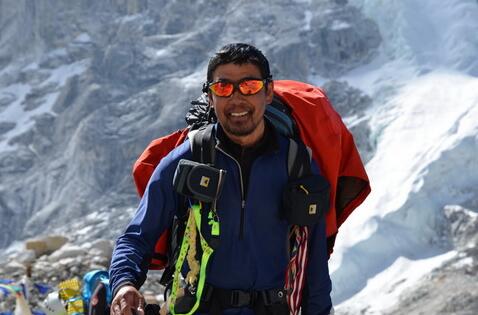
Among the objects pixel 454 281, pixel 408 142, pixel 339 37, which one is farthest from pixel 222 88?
pixel 339 37

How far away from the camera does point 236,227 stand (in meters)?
2.67

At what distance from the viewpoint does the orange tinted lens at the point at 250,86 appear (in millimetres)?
2723

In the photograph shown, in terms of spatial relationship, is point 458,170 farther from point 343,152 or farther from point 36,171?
point 36,171

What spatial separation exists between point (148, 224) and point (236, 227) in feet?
1.02

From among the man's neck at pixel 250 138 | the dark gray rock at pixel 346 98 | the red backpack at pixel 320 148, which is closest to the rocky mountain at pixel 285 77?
the dark gray rock at pixel 346 98

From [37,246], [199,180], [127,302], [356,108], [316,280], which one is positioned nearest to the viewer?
[127,302]

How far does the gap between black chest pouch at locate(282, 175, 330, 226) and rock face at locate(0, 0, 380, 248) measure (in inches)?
1883

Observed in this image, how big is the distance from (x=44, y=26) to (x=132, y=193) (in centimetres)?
3319

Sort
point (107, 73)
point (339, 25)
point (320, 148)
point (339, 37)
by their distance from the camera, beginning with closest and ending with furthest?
point (320, 148), point (339, 25), point (339, 37), point (107, 73)

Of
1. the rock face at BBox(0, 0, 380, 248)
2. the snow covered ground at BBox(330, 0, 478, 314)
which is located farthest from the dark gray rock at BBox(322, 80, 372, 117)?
the rock face at BBox(0, 0, 380, 248)

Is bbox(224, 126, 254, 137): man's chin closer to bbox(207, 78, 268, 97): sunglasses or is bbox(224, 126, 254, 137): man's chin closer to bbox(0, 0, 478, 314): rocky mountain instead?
bbox(207, 78, 268, 97): sunglasses

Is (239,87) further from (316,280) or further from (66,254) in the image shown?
(66,254)

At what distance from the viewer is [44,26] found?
8531 centimetres

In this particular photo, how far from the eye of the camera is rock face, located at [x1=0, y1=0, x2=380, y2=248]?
62250mm
